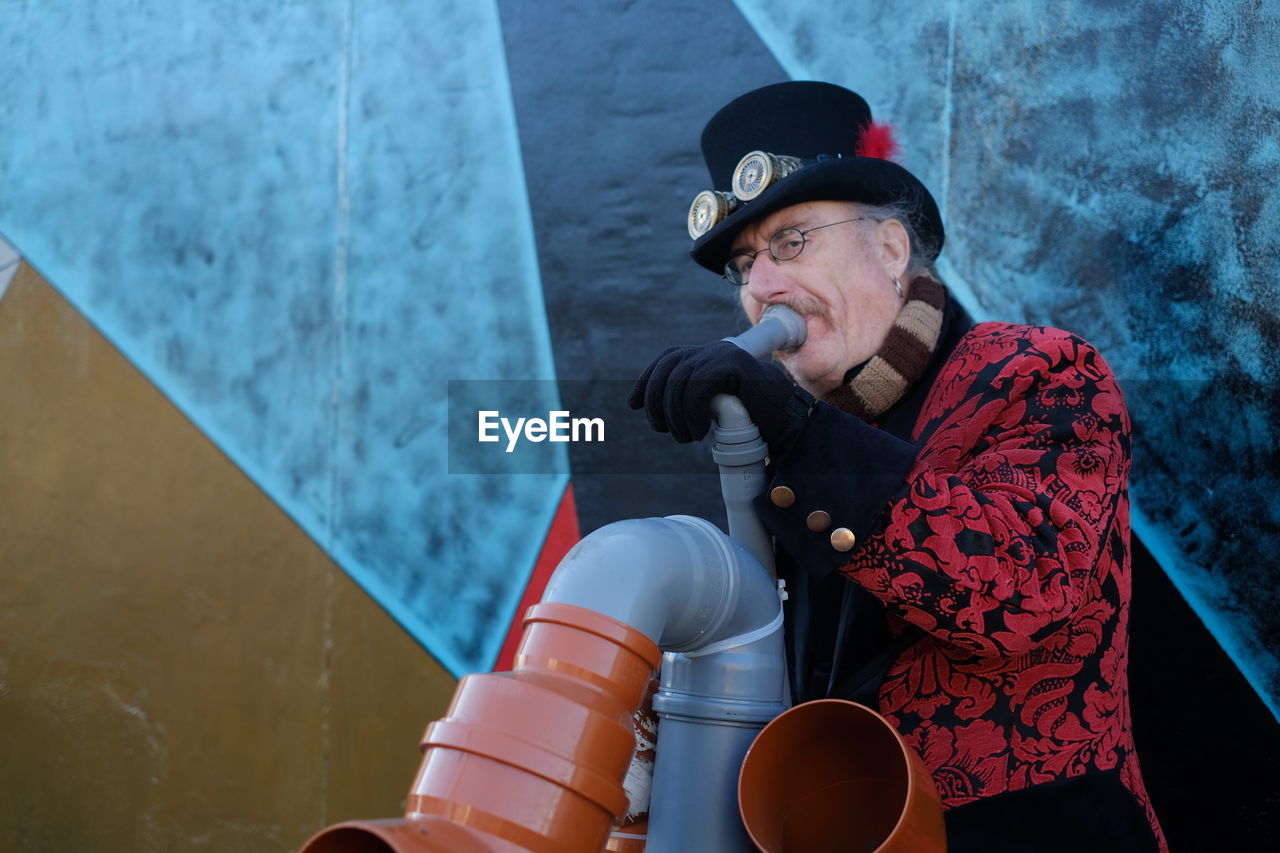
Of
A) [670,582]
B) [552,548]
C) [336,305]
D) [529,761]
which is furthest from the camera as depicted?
[336,305]

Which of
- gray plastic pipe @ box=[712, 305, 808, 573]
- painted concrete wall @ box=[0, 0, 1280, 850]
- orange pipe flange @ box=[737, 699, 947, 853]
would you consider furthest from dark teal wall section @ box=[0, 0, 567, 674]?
orange pipe flange @ box=[737, 699, 947, 853]

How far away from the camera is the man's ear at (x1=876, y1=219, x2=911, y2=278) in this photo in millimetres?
1733

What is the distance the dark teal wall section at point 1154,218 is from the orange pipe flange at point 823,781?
1.07 metres

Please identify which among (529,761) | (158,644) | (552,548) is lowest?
(158,644)

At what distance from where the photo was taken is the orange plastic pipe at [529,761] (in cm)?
88

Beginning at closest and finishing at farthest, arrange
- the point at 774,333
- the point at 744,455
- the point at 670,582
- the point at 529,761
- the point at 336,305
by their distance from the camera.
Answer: the point at 529,761, the point at 670,582, the point at 744,455, the point at 774,333, the point at 336,305

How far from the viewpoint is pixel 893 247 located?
1752 mm

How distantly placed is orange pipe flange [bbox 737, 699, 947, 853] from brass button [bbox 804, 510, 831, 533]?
19cm

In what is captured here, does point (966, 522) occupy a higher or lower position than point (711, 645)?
higher

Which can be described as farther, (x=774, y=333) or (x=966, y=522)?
(x=774, y=333)

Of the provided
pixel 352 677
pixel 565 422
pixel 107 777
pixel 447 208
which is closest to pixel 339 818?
pixel 352 677

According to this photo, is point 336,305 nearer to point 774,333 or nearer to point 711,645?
point 774,333

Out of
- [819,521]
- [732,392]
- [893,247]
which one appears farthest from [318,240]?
[819,521]

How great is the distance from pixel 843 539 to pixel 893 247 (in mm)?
718
